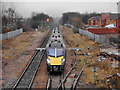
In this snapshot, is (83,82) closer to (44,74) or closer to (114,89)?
(114,89)

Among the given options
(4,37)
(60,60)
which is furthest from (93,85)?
(4,37)

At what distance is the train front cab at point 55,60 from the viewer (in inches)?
509

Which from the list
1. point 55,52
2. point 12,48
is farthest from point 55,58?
point 12,48

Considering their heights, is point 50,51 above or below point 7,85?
above

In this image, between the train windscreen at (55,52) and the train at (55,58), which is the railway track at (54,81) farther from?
the train windscreen at (55,52)

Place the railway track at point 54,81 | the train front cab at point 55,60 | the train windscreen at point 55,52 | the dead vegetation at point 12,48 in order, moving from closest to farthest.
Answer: the railway track at point 54,81
the train front cab at point 55,60
the train windscreen at point 55,52
the dead vegetation at point 12,48

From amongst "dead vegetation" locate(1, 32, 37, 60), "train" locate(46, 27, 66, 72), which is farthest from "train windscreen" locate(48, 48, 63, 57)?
"dead vegetation" locate(1, 32, 37, 60)

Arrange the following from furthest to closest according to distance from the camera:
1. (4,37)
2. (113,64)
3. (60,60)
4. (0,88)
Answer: (4,37), (113,64), (60,60), (0,88)

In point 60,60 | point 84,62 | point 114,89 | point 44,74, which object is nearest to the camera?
point 114,89

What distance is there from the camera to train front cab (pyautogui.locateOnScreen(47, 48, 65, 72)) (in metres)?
12.9

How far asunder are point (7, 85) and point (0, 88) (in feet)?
2.13

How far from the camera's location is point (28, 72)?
1452cm

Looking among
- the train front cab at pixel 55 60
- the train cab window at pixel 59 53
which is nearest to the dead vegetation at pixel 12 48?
the train front cab at pixel 55 60

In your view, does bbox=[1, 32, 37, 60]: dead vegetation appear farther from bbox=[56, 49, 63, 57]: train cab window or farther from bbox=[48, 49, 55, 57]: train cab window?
bbox=[56, 49, 63, 57]: train cab window
